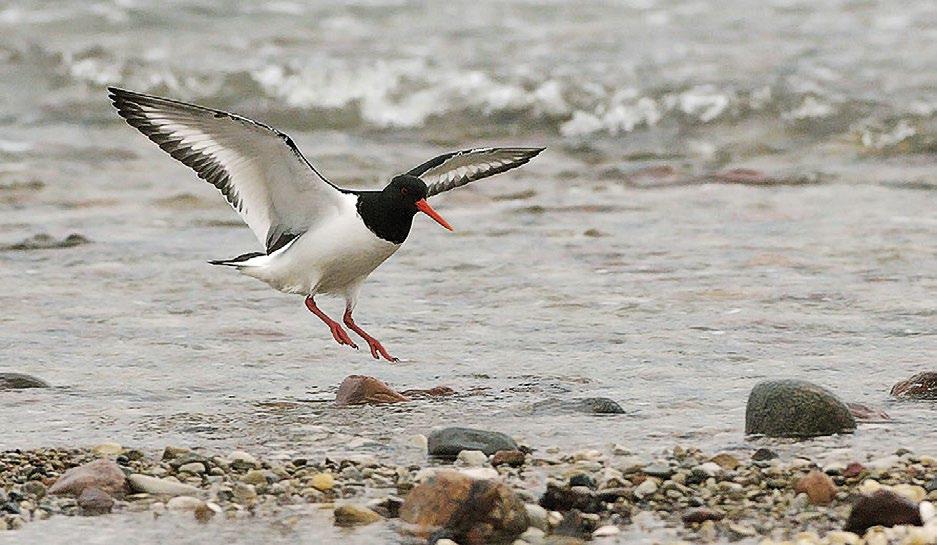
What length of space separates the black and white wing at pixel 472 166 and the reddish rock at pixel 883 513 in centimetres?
369

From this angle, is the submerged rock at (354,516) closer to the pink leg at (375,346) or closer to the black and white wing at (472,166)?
the pink leg at (375,346)

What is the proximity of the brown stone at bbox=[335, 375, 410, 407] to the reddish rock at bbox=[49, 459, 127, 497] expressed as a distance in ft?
4.32

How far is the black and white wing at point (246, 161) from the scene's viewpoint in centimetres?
681

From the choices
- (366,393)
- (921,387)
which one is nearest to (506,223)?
(366,393)

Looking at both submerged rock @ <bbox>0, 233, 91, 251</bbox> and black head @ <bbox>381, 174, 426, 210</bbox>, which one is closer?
black head @ <bbox>381, 174, 426, 210</bbox>

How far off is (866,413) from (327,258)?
8.45 ft

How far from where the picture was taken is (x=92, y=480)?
4.77m

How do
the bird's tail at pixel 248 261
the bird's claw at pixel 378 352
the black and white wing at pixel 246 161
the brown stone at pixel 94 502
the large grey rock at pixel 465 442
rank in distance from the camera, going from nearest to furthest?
the brown stone at pixel 94 502 < the large grey rock at pixel 465 442 < the black and white wing at pixel 246 161 < the bird's claw at pixel 378 352 < the bird's tail at pixel 248 261

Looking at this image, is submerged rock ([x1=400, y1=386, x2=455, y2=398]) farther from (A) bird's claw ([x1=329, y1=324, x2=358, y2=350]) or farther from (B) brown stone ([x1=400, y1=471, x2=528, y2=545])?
(B) brown stone ([x1=400, y1=471, x2=528, y2=545])

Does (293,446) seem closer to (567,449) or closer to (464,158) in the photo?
(567,449)

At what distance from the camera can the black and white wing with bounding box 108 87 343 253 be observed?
6812 millimetres

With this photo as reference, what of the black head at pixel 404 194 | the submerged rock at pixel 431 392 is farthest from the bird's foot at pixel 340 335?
the submerged rock at pixel 431 392

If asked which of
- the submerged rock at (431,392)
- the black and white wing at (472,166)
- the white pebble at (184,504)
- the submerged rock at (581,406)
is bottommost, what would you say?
the white pebble at (184,504)

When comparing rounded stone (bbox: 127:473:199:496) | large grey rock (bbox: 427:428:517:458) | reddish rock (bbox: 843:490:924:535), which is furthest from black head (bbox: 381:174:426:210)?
reddish rock (bbox: 843:490:924:535)
